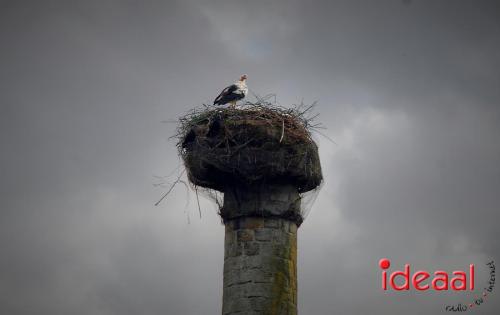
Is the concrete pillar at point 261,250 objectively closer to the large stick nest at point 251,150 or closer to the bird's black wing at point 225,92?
the large stick nest at point 251,150

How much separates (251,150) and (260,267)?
4.97 feet

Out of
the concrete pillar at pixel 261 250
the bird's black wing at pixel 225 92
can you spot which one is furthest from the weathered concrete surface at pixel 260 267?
the bird's black wing at pixel 225 92

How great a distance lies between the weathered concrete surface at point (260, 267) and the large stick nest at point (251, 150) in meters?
0.60

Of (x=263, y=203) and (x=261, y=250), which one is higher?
(x=263, y=203)

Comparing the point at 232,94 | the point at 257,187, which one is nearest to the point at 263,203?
the point at 257,187

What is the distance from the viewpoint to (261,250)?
8.36 metres

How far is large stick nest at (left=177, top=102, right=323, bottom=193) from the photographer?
8617 millimetres

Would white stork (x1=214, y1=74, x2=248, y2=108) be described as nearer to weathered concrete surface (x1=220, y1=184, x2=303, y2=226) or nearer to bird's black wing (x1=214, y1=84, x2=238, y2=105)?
bird's black wing (x1=214, y1=84, x2=238, y2=105)

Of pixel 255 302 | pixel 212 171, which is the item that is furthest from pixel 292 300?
pixel 212 171

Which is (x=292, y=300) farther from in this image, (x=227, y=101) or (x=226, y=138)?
(x=227, y=101)

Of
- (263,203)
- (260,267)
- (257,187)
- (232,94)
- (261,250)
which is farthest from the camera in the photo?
(232,94)

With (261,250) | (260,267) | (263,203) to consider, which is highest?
(263,203)

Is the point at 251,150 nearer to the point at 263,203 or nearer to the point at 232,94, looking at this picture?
the point at 263,203

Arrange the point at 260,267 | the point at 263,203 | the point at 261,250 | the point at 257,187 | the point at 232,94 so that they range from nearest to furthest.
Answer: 1. the point at 260,267
2. the point at 261,250
3. the point at 263,203
4. the point at 257,187
5. the point at 232,94
